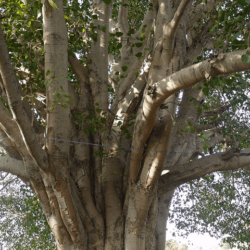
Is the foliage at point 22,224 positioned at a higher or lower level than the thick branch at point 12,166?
higher

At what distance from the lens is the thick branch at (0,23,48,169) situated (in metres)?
2.66

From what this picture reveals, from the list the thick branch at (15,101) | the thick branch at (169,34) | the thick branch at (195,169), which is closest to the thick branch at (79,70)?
the thick branch at (169,34)

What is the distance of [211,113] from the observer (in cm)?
543

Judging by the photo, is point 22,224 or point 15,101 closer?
point 15,101

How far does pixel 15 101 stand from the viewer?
2801 mm

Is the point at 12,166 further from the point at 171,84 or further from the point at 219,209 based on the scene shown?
the point at 219,209

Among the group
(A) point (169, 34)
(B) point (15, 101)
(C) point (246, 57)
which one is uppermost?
(A) point (169, 34)

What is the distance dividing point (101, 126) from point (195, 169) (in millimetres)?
1468

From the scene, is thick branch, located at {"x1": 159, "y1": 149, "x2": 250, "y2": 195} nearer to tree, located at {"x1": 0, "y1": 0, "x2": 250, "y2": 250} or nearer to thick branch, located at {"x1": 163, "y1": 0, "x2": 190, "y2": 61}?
tree, located at {"x1": 0, "y1": 0, "x2": 250, "y2": 250}

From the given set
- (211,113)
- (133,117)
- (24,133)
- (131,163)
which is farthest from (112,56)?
(24,133)

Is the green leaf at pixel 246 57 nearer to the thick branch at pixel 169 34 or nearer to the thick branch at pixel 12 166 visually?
the thick branch at pixel 169 34

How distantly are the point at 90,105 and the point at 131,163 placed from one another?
1104 millimetres

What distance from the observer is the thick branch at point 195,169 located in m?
4.36

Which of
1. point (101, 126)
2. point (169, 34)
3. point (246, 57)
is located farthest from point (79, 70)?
point (246, 57)
